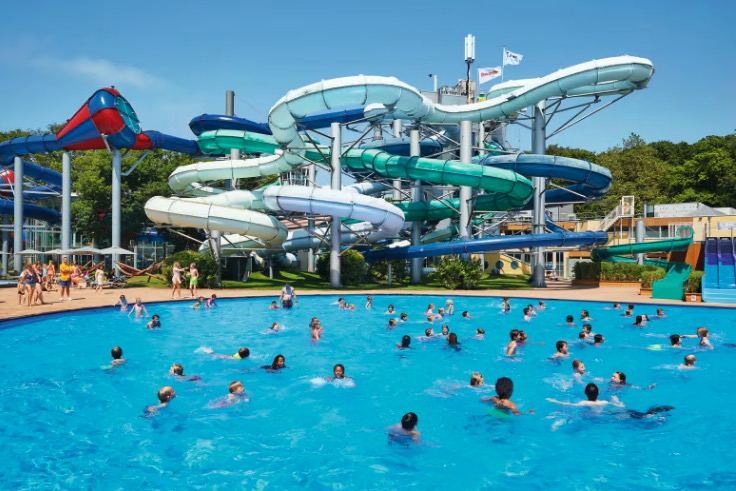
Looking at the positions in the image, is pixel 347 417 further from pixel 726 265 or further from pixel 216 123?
pixel 216 123

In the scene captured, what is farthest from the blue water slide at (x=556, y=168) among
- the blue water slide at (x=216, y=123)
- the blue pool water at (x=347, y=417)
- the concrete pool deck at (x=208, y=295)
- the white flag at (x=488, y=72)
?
the blue water slide at (x=216, y=123)

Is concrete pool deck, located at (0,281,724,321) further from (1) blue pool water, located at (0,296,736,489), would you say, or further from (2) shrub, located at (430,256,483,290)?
(1) blue pool water, located at (0,296,736,489)

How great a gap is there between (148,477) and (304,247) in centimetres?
2337

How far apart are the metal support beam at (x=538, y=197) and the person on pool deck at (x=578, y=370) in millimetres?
18292

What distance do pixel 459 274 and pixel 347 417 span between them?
708 inches

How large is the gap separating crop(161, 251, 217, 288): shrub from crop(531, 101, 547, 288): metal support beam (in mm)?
16344

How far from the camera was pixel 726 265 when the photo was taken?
70.8 feet

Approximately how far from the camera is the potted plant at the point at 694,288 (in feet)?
62.1

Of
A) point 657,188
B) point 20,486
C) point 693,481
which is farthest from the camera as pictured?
point 657,188

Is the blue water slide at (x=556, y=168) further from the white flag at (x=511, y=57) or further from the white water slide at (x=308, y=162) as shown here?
the white flag at (x=511, y=57)

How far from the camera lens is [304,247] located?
95.1 ft

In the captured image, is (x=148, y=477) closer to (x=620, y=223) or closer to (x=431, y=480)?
(x=431, y=480)

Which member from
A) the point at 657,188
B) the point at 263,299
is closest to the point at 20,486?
the point at 263,299

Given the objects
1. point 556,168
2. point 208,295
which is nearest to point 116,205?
point 208,295
